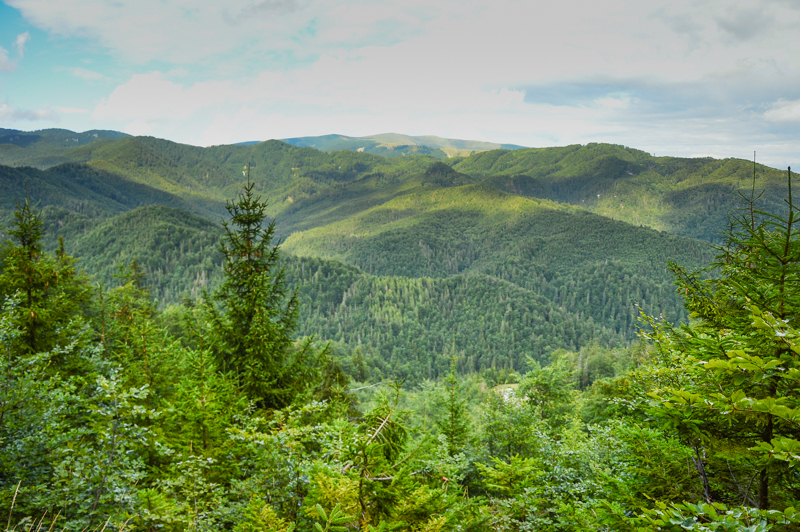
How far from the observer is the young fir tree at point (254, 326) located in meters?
11.6

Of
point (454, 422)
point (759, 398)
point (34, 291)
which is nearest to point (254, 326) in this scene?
point (34, 291)

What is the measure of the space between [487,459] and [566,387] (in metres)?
11.1

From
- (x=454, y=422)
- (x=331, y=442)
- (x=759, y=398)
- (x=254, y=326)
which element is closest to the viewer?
(x=759, y=398)

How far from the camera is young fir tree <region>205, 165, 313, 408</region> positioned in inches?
459

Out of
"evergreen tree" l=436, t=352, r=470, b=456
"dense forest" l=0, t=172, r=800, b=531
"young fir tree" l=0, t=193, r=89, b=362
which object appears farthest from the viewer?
"evergreen tree" l=436, t=352, r=470, b=456

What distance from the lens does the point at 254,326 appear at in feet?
37.6

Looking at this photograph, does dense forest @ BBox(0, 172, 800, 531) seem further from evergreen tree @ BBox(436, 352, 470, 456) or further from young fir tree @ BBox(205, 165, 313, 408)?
evergreen tree @ BBox(436, 352, 470, 456)

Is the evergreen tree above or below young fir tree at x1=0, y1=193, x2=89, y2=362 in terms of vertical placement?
below

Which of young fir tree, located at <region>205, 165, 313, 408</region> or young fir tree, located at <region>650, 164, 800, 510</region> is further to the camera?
young fir tree, located at <region>205, 165, 313, 408</region>

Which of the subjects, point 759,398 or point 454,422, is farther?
point 454,422

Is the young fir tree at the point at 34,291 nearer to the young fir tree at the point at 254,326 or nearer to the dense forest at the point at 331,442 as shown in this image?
the dense forest at the point at 331,442

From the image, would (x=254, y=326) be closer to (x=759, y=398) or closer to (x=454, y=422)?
(x=454, y=422)

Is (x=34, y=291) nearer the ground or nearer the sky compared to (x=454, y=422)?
nearer the sky

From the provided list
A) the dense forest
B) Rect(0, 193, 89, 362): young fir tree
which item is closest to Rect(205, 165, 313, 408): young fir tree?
the dense forest
